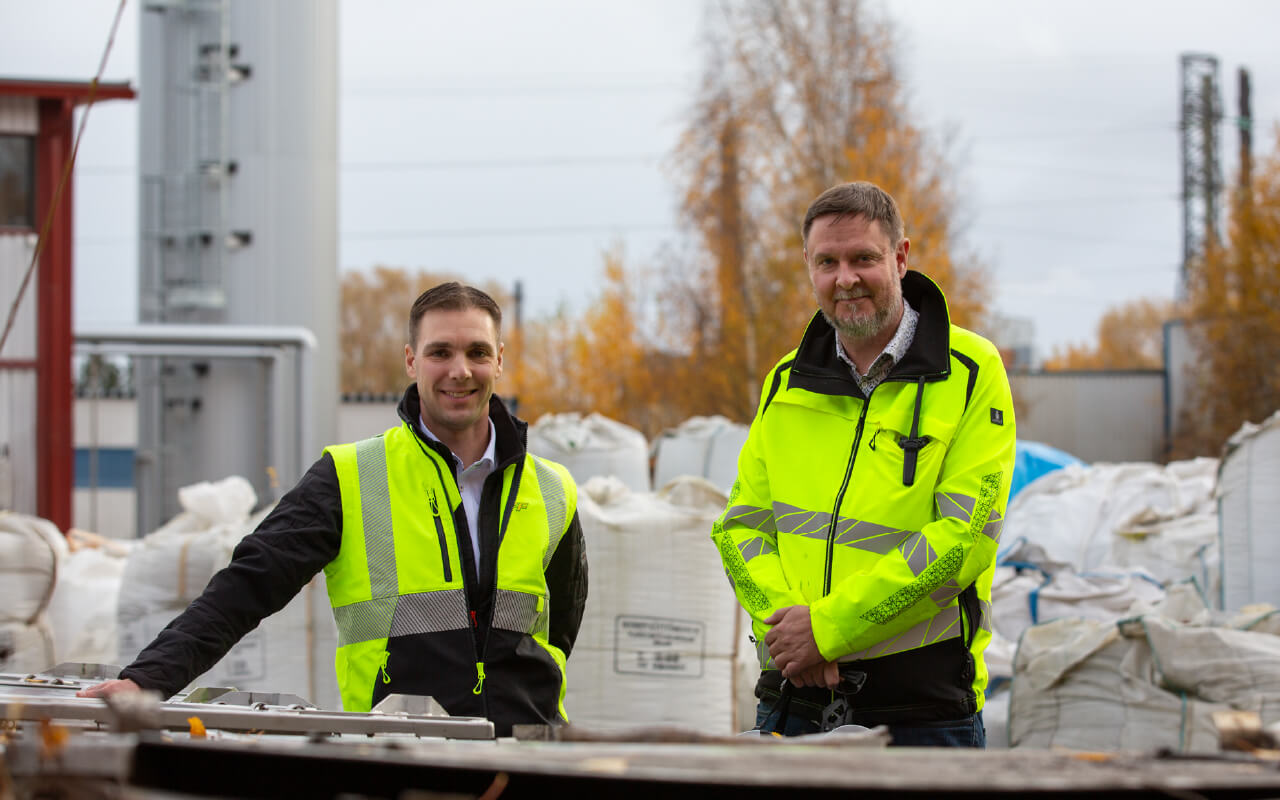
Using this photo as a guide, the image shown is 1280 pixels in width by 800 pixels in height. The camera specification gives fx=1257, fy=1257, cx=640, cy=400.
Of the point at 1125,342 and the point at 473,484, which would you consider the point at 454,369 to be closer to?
the point at 473,484

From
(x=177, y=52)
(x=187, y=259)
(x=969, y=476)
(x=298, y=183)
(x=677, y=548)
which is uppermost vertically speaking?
(x=177, y=52)

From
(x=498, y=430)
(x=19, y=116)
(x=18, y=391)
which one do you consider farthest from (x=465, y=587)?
(x=19, y=116)

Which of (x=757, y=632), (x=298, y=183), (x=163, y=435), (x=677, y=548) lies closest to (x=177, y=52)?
(x=298, y=183)

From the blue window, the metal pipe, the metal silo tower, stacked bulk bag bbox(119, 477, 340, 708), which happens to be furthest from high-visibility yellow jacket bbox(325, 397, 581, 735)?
the blue window

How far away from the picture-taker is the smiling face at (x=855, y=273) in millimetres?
2639

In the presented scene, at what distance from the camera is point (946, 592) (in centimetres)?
252

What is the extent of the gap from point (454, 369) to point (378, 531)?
1.20 feet

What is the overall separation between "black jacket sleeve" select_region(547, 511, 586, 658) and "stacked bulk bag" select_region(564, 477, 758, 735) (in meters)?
2.03

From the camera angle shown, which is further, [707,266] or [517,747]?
[707,266]

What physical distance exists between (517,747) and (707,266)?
809 inches

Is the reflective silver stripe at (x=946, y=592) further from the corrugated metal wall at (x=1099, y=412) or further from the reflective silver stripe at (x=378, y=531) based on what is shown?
the corrugated metal wall at (x=1099, y=412)

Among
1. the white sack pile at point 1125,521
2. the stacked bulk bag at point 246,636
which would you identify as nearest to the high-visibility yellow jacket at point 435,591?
the stacked bulk bag at point 246,636

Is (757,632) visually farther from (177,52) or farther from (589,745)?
(177,52)

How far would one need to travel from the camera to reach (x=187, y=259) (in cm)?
1203
